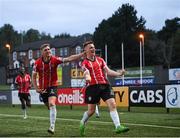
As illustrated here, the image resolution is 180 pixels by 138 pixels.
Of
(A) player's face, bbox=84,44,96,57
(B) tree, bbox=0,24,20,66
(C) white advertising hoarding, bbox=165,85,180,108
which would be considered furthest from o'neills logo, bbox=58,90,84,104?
(B) tree, bbox=0,24,20,66

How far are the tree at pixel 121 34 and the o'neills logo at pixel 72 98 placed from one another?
216 feet

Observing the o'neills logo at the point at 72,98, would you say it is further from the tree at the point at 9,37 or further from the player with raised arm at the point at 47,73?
the tree at the point at 9,37

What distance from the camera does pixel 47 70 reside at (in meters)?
13.4

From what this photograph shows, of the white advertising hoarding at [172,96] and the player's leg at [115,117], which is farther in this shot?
the white advertising hoarding at [172,96]

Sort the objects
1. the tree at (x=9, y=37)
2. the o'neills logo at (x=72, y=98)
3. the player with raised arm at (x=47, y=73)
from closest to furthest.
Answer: the player with raised arm at (x=47, y=73)
the o'neills logo at (x=72, y=98)
the tree at (x=9, y=37)

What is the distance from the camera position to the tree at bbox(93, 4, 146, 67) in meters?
102

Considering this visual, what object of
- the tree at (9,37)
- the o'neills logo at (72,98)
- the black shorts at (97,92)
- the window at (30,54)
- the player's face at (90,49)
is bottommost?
the o'neills logo at (72,98)

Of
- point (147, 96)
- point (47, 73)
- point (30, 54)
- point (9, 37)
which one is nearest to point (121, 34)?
point (30, 54)

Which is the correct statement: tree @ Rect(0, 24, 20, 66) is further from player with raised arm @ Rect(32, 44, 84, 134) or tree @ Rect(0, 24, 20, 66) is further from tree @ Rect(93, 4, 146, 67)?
player with raised arm @ Rect(32, 44, 84, 134)

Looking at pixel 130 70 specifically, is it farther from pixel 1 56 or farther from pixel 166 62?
pixel 1 56

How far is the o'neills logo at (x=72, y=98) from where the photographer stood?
32500 millimetres

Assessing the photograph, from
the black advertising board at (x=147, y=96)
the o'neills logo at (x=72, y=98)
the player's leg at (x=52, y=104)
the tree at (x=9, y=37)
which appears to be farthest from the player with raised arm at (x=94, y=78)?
the tree at (x=9, y=37)

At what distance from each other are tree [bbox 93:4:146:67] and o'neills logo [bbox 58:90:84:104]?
65973mm

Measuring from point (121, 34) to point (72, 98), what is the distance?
240ft
